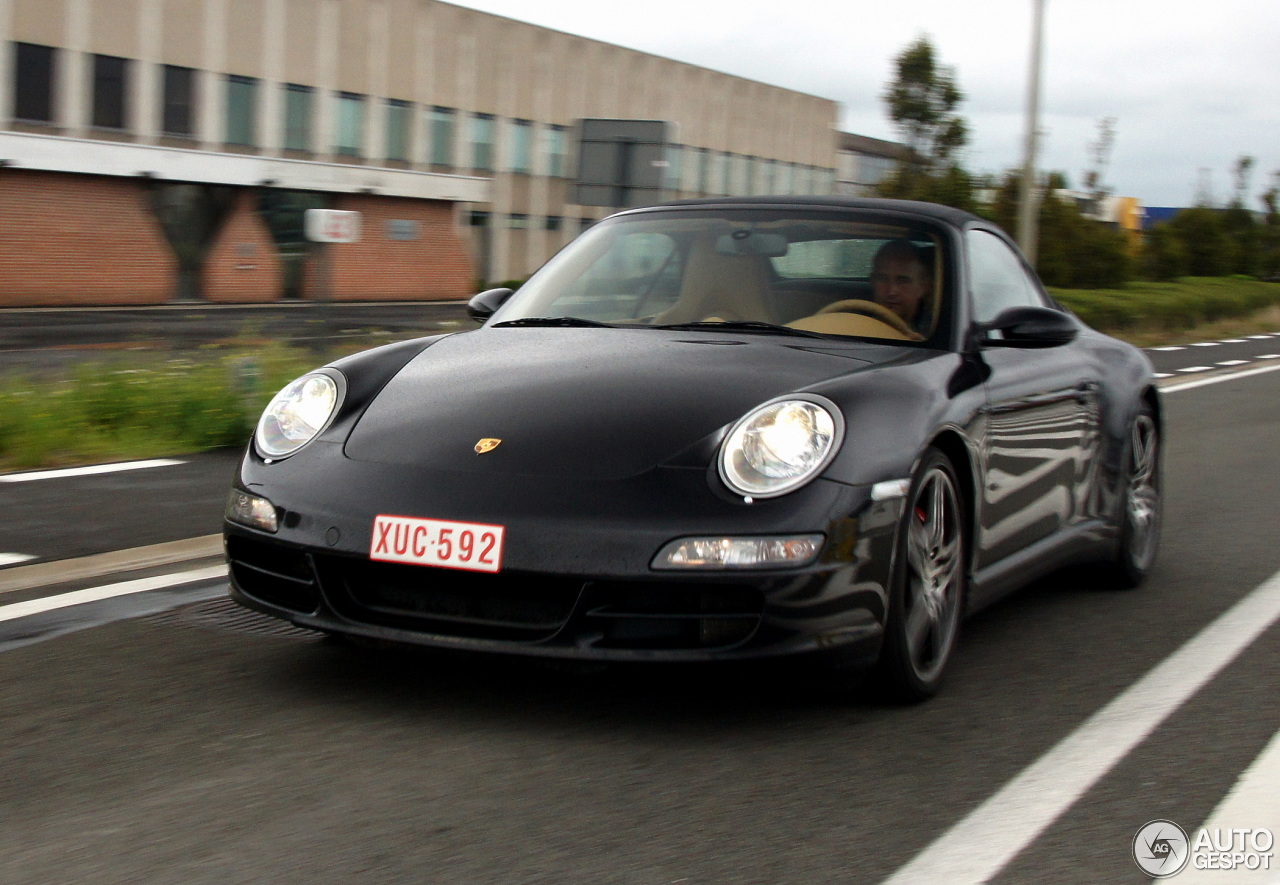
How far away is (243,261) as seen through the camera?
3988 cm

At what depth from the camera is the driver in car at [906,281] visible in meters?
4.84

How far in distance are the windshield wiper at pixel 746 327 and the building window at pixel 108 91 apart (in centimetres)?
3422

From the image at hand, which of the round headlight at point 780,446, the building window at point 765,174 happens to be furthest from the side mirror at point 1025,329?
the building window at point 765,174

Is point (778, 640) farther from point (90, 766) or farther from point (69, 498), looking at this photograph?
point (69, 498)

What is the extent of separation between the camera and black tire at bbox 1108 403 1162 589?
5924mm

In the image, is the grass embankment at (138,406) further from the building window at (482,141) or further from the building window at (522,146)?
the building window at (522,146)

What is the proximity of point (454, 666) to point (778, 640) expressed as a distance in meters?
1.01

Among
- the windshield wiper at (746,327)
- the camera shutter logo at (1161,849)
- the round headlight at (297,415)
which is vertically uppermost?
the windshield wiper at (746,327)

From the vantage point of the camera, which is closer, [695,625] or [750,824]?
[750,824]

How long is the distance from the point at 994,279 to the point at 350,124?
133ft

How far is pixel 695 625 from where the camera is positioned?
3.74 m

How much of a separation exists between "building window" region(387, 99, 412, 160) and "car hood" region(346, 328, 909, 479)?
138 feet

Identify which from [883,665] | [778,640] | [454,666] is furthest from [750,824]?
[454,666]

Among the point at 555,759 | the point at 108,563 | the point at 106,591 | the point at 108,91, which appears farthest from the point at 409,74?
the point at 555,759
